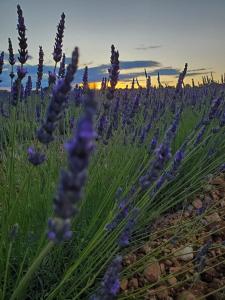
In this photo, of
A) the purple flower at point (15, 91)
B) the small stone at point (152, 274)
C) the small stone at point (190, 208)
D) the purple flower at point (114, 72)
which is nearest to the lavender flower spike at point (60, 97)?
the purple flower at point (15, 91)

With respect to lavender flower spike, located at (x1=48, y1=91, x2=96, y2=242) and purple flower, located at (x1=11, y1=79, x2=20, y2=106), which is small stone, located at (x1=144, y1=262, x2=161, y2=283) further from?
lavender flower spike, located at (x1=48, y1=91, x2=96, y2=242)

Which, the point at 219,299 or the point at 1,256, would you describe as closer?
the point at 1,256

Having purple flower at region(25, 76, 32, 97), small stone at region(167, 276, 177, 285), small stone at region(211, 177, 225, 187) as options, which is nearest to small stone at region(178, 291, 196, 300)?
small stone at region(167, 276, 177, 285)

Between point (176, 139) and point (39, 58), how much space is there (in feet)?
4.88

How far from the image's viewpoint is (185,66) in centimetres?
375

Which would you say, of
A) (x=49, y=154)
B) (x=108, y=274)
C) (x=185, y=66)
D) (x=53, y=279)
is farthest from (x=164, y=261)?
(x=185, y=66)

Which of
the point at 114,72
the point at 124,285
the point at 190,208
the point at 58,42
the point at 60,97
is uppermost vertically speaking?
the point at 58,42

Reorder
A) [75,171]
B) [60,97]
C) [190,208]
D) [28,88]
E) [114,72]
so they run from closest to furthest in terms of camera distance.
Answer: [75,171] < [60,97] < [114,72] < [190,208] < [28,88]

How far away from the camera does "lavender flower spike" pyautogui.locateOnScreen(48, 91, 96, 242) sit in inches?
23.5

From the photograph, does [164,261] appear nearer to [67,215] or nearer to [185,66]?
[67,215]

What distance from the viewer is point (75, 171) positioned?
646 millimetres

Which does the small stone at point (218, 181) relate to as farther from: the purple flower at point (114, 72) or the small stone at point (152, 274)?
the purple flower at point (114, 72)

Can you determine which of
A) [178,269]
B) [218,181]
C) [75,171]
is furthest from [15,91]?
[218,181]

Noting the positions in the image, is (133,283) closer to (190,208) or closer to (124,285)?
(124,285)
